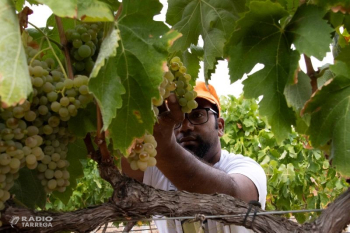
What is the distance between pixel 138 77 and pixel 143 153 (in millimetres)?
136

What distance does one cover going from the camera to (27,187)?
0.79m

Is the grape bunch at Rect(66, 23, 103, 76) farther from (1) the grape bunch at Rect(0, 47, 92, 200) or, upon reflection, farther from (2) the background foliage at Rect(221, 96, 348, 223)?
(2) the background foliage at Rect(221, 96, 348, 223)

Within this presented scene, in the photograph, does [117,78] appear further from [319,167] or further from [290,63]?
[319,167]

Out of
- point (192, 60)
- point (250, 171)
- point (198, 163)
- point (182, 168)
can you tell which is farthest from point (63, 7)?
point (250, 171)

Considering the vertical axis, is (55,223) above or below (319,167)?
below

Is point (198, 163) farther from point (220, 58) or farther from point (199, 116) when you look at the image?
point (199, 116)

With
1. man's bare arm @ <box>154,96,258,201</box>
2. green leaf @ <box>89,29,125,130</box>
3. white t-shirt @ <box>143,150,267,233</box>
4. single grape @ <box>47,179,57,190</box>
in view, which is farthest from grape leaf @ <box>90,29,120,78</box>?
white t-shirt @ <box>143,150,267,233</box>

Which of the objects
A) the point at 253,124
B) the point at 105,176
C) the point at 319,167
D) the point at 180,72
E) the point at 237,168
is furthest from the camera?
the point at 253,124

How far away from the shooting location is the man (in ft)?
3.56

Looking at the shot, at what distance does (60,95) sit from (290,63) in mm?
418

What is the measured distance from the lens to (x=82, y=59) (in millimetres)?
776

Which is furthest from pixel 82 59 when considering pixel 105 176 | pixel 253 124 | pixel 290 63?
pixel 253 124

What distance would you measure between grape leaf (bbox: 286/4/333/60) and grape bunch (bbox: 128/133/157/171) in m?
0.31

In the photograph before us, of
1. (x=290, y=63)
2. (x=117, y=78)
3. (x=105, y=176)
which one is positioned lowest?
Result: (x=105, y=176)
